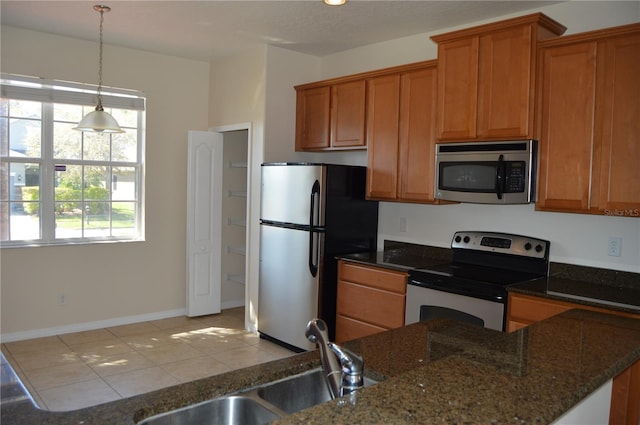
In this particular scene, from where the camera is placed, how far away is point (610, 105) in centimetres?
288

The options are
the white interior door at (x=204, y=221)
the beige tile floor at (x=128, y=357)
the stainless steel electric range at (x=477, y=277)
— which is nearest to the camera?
the stainless steel electric range at (x=477, y=277)

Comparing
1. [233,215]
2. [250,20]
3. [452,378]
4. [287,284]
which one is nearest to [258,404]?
[452,378]

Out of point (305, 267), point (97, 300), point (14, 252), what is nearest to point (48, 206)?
point (14, 252)

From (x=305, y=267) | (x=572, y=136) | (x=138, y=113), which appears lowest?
(x=305, y=267)

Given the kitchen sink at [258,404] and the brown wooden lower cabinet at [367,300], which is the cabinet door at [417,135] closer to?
the brown wooden lower cabinet at [367,300]

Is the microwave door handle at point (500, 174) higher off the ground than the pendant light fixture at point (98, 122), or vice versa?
the pendant light fixture at point (98, 122)

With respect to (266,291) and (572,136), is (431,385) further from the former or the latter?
(266,291)

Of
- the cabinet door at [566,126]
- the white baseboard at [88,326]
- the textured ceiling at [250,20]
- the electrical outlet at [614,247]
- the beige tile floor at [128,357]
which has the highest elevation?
the textured ceiling at [250,20]

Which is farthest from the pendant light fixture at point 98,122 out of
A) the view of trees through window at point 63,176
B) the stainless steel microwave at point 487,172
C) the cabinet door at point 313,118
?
A: the stainless steel microwave at point 487,172

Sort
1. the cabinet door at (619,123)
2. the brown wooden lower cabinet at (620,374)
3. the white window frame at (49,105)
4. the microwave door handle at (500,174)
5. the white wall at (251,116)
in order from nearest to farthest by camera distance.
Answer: the brown wooden lower cabinet at (620,374), the cabinet door at (619,123), the microwave door handle at (500,174), the white window frame at (49,105), the white wall at (251,116)

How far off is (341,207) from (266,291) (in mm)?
1074

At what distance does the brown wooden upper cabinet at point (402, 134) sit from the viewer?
3.85m

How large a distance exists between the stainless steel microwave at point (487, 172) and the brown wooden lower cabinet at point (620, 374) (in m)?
0.66

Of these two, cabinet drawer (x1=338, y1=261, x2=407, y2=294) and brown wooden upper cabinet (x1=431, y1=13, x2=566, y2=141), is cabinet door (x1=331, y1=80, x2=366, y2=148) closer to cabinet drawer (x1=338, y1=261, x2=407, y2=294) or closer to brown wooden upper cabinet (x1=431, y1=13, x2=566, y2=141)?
brown wooden upper cabinet (x1=431, y1=13, x2=566, y2=141)
